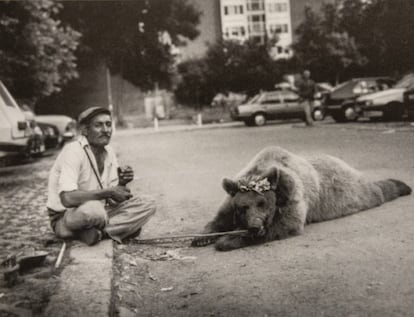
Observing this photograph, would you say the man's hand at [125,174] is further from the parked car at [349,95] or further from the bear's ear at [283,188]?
the parked car at [349,95]

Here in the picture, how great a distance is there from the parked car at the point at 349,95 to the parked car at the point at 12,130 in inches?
593

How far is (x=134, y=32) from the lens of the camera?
4059cm

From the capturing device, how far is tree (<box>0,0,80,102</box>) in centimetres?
1769

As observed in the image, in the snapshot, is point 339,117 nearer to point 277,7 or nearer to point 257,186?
point 257,186

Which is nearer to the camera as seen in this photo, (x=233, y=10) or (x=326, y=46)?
(x=326, y=46)

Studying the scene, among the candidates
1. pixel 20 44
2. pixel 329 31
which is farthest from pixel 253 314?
pixel 329 31

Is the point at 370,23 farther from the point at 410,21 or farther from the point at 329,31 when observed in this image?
the point at 329,31

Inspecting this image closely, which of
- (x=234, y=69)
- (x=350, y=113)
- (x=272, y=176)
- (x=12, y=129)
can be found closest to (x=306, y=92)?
(x=350, y=113)

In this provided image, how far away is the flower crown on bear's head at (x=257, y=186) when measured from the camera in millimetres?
4879

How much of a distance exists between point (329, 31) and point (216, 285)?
3917 centimetres

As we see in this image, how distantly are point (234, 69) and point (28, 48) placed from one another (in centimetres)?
2231

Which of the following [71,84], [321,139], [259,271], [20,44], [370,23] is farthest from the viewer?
[71,84]

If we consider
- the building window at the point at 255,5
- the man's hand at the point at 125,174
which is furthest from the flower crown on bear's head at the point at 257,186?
the building window at the point at 255,5

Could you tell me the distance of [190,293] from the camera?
3846 millimetres
